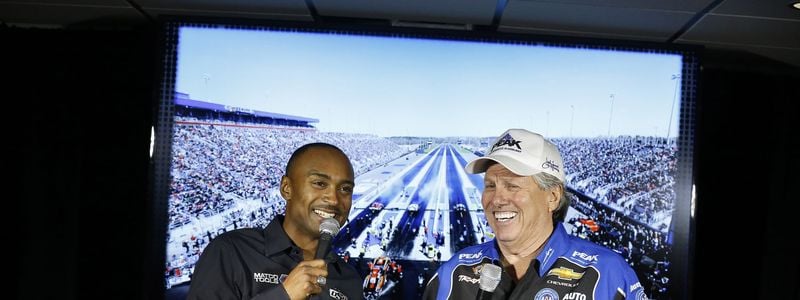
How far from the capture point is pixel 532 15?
427 centimetres

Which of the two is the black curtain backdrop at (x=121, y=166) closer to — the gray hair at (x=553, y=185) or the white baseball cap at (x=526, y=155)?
the gray hair at (x=553, y=185)

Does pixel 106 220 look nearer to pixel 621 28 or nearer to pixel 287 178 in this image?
pixel 287 178

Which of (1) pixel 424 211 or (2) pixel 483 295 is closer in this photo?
(2) pixel 483 295

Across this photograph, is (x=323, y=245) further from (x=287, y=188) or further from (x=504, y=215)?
(x=504, y=215)

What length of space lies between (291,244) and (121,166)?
2879 millimetres

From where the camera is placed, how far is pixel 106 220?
4.88 m

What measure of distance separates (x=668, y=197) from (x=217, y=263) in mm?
2997

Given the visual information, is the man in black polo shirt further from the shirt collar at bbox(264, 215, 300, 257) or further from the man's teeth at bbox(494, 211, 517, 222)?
the man's teeth at bbox(494, 211, 517, 222)

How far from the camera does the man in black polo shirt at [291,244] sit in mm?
2297

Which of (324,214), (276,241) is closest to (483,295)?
(324,214)

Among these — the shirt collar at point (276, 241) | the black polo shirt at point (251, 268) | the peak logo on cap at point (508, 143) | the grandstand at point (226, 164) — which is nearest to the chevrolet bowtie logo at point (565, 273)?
the peak logo on cap at point (508, 143)

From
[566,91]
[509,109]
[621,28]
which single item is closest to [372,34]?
[509,109]

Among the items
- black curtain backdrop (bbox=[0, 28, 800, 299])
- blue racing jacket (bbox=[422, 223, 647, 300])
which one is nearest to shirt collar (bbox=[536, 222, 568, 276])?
blue racing jacket (bbox=[422, 223, 647, 300])

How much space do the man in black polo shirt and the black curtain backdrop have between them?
8.22ft
